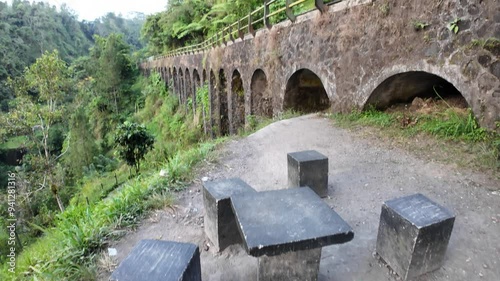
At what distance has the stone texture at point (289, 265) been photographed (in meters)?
1.83

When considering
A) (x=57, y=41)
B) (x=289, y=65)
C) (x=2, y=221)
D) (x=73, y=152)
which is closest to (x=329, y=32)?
(x=289, y=65)

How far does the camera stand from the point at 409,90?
5.62m

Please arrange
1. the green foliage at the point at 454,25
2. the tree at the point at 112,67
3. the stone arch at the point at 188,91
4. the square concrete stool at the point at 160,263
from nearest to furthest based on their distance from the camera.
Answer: the square concrete stool at the point at 160,263
the green foliage at the point at 454,25
the stone arch at the point at 188,91
the tree at the point at 112,67

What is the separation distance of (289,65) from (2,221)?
47.9 feet

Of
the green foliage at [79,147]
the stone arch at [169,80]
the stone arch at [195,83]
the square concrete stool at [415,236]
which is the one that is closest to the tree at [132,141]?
the stone arch at [195,83]

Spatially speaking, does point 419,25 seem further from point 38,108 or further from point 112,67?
point 112,67

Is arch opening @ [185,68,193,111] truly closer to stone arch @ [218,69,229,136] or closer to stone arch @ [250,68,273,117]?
stone arch @ [218,69,229,136]

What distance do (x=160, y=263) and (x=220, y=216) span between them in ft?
2.58

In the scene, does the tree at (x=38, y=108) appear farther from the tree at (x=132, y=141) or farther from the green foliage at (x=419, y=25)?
the green foliage at (x=419, y=25)

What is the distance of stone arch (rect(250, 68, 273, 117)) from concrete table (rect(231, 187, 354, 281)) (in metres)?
7.86

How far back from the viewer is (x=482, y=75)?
12.5 feet

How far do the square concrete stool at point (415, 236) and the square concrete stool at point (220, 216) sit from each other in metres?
1.17

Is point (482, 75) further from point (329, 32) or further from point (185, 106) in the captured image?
point (185, 106)

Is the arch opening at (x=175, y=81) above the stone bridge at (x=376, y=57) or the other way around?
the other way around
